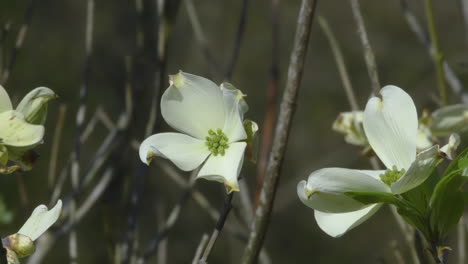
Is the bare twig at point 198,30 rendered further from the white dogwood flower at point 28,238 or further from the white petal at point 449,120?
the white dogwood flower at point 28,238

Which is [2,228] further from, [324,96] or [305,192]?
[324,96]

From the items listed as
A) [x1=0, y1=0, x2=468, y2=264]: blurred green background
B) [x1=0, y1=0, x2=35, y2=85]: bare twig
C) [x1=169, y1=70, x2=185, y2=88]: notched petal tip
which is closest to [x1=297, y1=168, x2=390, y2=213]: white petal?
[x1=169, y1=70, x2=185, y2=88]: notched petal tip

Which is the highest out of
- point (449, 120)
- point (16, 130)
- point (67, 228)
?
point (449, 120)

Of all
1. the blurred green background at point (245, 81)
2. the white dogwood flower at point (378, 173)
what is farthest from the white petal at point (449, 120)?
the blurred green background at point (245, 81)

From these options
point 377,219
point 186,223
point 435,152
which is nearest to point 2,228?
point 186,223

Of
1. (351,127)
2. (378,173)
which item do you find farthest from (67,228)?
(378,173)

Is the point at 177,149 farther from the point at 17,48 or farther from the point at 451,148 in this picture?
the point at 17,48

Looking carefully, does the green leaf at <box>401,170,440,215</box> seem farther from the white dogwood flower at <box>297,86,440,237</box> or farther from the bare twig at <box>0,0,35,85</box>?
the bare twig at <box>0,0,35,85</box>
